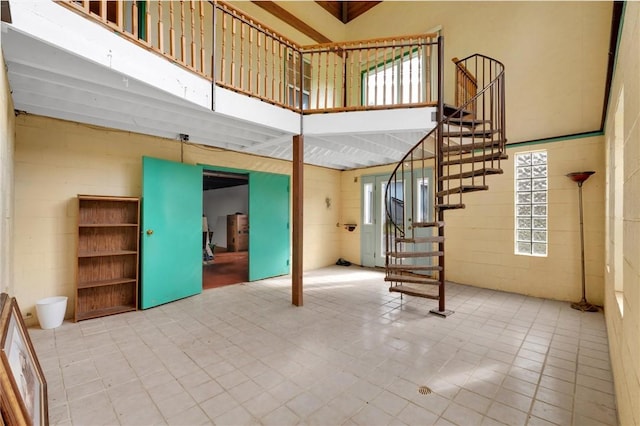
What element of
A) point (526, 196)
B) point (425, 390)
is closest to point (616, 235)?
point (425, 390)

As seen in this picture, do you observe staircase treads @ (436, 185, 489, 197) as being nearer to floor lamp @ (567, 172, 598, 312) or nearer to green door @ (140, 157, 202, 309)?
floor lamp @ (567, 172, 598, 312)

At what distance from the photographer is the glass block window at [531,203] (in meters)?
4.51

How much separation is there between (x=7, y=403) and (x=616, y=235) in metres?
4.10

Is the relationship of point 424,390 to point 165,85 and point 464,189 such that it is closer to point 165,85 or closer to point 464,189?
point 464,189

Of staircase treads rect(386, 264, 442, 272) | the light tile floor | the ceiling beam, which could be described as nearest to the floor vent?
the light tile floor

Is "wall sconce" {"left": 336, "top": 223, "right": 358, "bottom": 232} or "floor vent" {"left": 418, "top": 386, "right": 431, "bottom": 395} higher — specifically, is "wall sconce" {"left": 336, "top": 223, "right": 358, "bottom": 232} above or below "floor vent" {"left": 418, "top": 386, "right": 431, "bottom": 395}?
above

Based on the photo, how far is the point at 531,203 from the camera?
15.1 feet

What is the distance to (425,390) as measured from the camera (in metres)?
2.16


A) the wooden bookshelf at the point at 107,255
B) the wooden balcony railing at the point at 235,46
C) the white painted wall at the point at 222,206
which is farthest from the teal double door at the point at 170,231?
the white painted wall at the point at 222,206

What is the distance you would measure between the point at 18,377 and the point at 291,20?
680cm

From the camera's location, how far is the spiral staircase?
11.9 feet

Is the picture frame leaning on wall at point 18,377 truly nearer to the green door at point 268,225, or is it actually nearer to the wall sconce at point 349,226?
the green door at point 268,225

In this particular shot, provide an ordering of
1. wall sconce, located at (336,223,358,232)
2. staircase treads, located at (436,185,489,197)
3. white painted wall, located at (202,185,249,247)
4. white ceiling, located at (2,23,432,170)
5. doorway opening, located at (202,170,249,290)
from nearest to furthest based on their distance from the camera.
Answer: white ceiling, located at (2,23,432,170) → staircase treads, located at (436,185,489,197) → wall sconce, located at (336,223,358,232) → doorway opening, located at (202,170,249,290) → white painted wall, located at (202,185,249,247)

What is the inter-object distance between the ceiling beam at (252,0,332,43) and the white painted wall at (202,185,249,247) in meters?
4.99
